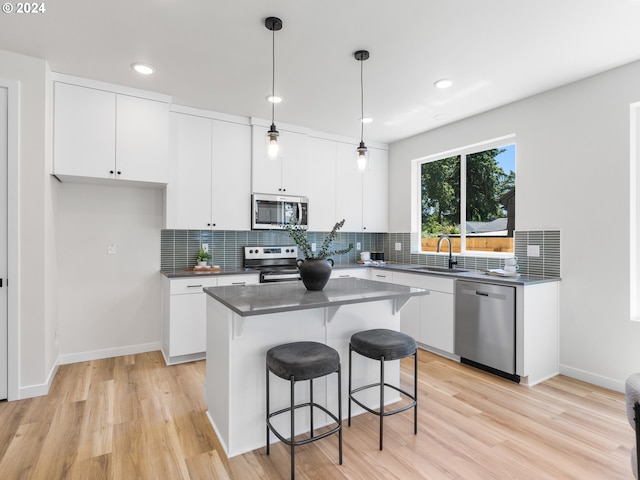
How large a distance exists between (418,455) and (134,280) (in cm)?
312

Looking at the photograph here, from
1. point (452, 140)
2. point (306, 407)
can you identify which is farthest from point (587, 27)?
point (306, 407)

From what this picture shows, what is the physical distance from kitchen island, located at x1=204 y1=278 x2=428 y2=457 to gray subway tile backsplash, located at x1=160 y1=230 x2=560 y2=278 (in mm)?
1687

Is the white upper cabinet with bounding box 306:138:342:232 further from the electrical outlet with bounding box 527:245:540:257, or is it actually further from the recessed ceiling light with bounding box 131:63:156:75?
the electrical outlet with bounding box 527:245:540:257

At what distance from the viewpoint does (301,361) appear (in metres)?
1.80

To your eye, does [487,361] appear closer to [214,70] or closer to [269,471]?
[269,471]

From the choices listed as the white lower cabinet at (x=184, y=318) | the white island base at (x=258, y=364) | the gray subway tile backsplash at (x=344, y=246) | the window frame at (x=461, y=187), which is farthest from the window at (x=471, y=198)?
the white lower cabinet at (x=184, y=318)

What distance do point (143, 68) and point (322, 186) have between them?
2.34 meters

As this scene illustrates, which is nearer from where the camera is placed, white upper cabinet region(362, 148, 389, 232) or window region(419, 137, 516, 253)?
window region(419, 137, 516, 253)

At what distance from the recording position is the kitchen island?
195 cm

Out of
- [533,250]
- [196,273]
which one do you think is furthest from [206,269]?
[533,250]

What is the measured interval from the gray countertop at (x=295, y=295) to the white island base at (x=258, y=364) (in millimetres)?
72

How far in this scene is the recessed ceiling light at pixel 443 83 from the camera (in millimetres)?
2959

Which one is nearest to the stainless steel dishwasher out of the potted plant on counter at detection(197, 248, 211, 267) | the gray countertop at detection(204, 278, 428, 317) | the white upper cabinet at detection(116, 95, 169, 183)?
the gray countertop at detection(204, 278, 428, 317)

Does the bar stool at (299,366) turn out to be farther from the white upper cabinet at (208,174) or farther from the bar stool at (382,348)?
the white upper cabinet at (208,174)
